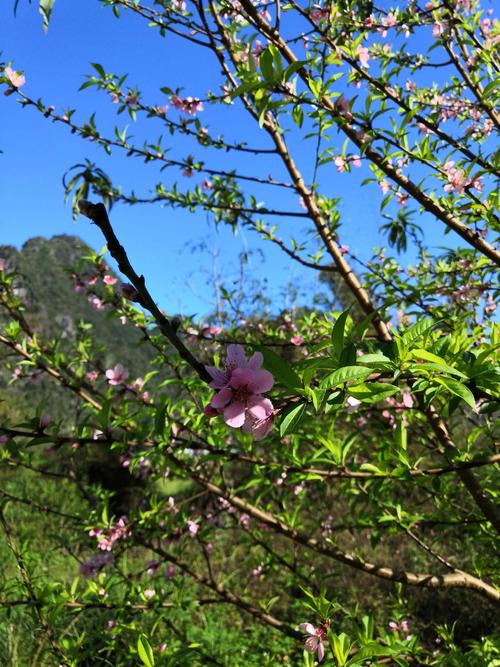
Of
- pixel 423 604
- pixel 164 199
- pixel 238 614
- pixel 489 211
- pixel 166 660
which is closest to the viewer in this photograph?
pixel 166 660

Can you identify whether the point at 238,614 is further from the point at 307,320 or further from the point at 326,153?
the point at 326,153

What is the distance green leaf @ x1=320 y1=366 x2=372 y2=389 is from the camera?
0.58m

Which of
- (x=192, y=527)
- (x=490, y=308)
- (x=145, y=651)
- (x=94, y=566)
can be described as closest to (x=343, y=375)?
(x=145, y=651)

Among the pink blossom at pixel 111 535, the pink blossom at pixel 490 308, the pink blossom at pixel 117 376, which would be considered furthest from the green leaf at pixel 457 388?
the pink blossom at pixel 490 308

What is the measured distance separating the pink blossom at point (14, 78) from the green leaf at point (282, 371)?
2496 millimetres

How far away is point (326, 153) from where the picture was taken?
188 cm

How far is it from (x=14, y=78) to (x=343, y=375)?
105 inches

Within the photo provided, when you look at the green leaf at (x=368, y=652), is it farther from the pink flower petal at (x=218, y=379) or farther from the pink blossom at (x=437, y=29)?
the pink blossom at (x=437, y=29)

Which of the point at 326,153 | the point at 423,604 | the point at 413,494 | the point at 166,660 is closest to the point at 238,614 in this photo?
the point at 423,604

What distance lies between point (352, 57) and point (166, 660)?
2.21 meters

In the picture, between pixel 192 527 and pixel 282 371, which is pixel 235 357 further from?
pixel 192 527

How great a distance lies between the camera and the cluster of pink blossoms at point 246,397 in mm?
680

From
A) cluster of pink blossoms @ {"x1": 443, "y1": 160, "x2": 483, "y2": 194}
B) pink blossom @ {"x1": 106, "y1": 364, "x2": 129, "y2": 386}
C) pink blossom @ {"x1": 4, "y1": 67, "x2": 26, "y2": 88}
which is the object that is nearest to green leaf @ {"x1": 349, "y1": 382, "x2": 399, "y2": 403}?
cluster of pink blossoms @ {"x1": 443, "y1": 160, "x2": 483, "y2": 194}

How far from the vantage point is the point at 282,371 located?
0.66 metres
